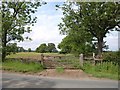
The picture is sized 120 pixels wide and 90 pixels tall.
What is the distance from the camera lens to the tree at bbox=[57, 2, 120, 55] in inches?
1008

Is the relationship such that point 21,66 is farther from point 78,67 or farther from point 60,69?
point 78,67

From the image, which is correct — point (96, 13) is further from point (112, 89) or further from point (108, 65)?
point (112, 89)

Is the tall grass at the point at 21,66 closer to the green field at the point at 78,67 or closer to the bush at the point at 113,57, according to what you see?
the green field at the point at 78,67

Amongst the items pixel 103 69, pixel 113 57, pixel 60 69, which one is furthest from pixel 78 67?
pixel 113 57

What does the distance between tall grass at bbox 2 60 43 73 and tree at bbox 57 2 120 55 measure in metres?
8.02

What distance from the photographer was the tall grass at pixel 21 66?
1941cm

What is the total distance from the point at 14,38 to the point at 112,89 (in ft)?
45.0

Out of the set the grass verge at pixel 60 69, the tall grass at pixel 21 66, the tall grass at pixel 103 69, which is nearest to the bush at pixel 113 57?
the tall grass at pixel 103 69

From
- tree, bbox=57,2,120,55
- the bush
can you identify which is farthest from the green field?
tree, bbox=57,2,120,55

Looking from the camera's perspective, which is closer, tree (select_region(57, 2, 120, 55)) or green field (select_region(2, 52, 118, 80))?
green field (select_region(2, 52, 118, 80))

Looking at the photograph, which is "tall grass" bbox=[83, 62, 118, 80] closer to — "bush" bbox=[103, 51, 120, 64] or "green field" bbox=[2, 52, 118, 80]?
"green field" bbox=[2, 52, 118, 80]

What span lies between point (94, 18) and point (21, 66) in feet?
31.1

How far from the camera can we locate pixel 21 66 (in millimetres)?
20266

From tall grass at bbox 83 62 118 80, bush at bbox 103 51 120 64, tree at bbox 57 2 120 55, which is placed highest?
tree at bbox 57 2 120 55
